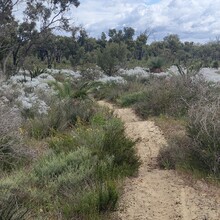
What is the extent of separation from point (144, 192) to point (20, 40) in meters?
26.1

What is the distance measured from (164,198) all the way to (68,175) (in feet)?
4.38

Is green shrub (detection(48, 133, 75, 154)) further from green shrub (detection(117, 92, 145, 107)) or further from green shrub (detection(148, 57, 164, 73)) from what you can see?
green shrub (detection(148, 57, 164, 73))

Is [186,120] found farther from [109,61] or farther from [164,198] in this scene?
[109,61]

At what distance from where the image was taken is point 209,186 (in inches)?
248

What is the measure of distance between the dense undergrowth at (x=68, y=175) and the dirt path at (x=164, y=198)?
8.0 inches

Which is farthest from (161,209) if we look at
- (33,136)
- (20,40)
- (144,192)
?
(20,40)

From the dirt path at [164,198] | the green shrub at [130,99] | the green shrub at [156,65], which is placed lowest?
the green shrub at [156,65]

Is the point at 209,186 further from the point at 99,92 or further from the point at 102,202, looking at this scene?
the point at 99,92

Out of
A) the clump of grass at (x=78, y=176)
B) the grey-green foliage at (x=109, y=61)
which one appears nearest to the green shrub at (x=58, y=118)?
the clump of grass at (x=78, y=176)

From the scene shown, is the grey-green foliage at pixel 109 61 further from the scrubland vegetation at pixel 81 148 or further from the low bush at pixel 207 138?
the low bush at pixel 207 138

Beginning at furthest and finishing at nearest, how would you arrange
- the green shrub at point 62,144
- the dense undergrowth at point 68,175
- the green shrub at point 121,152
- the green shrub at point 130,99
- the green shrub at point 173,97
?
the green shrub at point 130,99 < the green shrub at point 173,97 < the green shrub at point 62,144 < the green shrub at point 121,152 < the dense undergrowth at point 68,175

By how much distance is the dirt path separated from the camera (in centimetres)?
539

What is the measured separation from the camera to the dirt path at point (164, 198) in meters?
5.39

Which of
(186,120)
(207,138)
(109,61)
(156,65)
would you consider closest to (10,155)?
(207,138)
